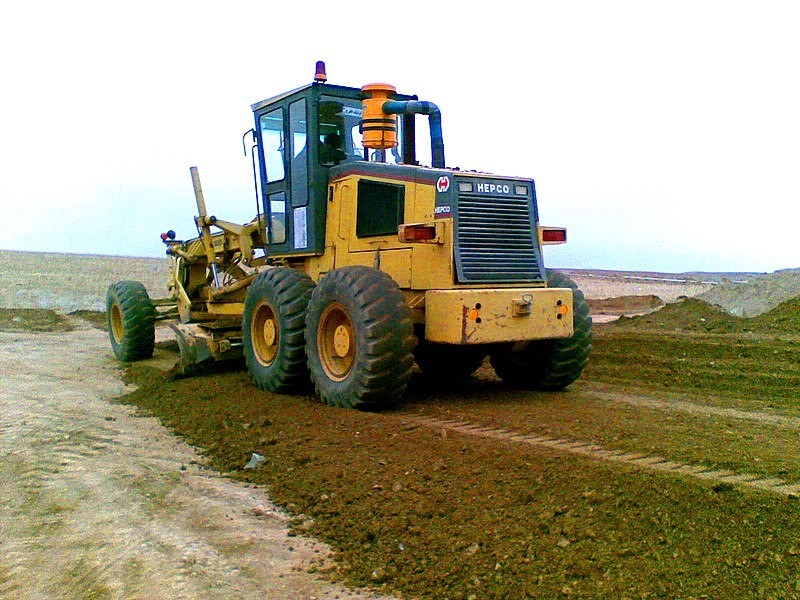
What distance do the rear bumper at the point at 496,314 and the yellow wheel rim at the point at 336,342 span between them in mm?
713

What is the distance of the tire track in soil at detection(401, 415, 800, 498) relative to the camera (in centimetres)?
448

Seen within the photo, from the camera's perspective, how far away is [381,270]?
7598 mm

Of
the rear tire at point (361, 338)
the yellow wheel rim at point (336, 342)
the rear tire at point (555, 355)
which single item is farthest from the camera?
A: the rear tire at point (555, 355)

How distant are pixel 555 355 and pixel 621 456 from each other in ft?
8.58

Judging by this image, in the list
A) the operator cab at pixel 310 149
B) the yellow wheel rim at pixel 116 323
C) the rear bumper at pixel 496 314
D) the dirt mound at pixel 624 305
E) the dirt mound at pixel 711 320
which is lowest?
the dirt mound at pixel 624 305

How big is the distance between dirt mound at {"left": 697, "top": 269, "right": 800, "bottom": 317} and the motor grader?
29.3 feet

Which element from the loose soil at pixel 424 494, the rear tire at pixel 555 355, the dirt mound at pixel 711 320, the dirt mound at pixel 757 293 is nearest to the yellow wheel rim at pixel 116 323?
the loose soil at pixel 424 494

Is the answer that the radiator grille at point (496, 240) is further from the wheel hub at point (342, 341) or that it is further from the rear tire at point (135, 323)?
the rear tire at point (135, 323)

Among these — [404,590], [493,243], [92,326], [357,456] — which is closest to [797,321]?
[493,243]

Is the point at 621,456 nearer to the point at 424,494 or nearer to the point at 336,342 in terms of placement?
the point at 424,494

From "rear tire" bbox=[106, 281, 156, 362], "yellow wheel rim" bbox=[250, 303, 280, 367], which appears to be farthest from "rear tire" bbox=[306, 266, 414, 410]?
"rear tire" bbox=[106, 281, 156, 362]

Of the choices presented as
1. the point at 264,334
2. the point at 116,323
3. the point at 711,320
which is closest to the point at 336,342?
the point at 264,334

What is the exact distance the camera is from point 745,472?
4.75m

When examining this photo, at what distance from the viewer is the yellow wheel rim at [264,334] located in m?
8.27
